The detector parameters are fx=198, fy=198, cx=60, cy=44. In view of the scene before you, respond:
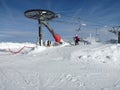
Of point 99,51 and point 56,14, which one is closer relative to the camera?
point 99,51

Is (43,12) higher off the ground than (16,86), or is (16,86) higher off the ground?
(43,12)

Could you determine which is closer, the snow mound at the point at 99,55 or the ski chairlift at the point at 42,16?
the snow mound at the point at 99,55

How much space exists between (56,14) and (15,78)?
32.9m

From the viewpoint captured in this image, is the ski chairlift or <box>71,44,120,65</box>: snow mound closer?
<box>71,44,120,65</box>: snow mound

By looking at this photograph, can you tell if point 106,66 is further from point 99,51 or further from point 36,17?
point 36,17

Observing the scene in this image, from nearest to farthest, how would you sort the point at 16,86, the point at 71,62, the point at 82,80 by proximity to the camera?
the point at 16,86
the point at 82,80
the point at 71,62

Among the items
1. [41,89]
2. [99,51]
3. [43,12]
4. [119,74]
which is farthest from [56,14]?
[41,89]

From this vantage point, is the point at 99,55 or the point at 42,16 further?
the point at 42,16

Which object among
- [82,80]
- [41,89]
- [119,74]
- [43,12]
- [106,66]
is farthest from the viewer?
[43,12]

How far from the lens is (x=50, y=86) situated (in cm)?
769

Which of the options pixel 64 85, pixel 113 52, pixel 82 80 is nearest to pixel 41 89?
pixel 64 85

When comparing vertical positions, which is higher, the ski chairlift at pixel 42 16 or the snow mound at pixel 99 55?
the ski chairlift at pixel 42 16

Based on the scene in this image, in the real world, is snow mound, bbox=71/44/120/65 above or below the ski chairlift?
below

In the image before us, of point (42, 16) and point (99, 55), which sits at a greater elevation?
point (42, 16)
